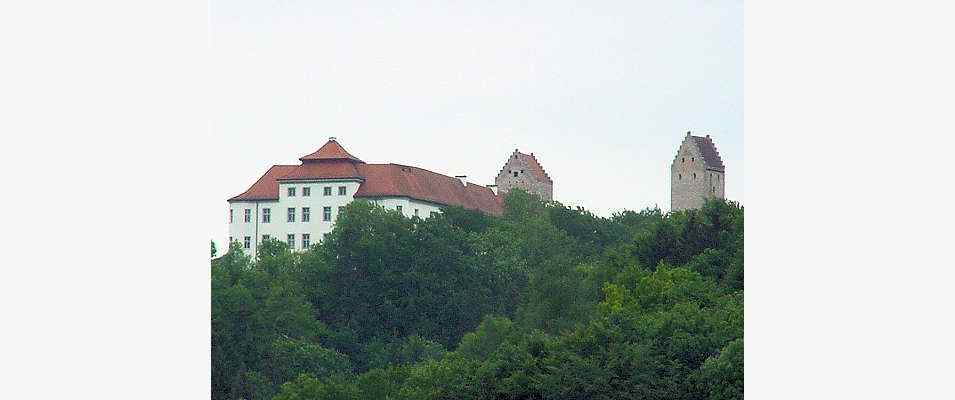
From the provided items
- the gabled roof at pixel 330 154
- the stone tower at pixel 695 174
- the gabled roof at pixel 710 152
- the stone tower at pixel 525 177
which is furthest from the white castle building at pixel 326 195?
the gabled roof at pixel 710 152

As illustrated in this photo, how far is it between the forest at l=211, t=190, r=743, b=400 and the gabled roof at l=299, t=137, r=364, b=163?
0.66 metres

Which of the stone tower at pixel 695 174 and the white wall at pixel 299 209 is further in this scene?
the white wall at pixel 299 209

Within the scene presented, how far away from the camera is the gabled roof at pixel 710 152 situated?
45.3 ft

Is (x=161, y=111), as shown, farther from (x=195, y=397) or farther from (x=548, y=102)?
(x=548, y=102)

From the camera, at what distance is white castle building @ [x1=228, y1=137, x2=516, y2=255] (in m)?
14.3

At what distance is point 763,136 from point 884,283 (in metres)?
1.36

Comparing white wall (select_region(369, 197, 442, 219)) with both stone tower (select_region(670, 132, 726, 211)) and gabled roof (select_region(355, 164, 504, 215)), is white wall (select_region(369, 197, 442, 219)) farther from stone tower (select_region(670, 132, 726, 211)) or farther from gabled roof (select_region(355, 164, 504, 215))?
stone tower (select_region(670, 132, 726, 211))

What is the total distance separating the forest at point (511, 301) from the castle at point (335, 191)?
7.8 inches

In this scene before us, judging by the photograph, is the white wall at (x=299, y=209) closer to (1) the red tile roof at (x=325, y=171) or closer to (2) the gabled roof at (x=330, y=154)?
(1) the red tile roof at (x=325, y=171)

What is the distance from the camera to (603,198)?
1438cm

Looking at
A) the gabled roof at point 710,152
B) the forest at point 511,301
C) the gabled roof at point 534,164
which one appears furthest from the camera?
the forest at point 511,301

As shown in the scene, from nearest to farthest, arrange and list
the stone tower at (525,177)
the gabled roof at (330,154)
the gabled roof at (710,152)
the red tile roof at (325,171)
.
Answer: the gabled roof at (710,152) < the red tile roof at (325,171) < the gabled roof at (330,154) < the stone tower at (525,177)

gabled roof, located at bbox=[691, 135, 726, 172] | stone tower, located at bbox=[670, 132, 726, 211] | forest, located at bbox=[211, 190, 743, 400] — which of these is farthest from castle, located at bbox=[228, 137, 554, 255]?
gabled roof, located at bbox=[691, 135, 726, 172]

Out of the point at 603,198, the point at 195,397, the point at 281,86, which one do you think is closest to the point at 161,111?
the point at 195,397
